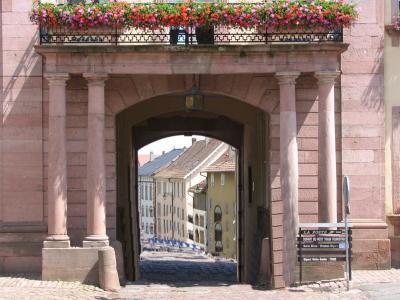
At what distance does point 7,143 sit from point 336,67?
6843mm

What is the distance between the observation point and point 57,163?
19.3 meters

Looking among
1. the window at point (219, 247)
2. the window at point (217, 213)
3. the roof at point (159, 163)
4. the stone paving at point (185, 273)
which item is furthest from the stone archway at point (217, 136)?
the roof at point (159, 163)

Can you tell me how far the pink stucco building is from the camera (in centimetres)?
1919

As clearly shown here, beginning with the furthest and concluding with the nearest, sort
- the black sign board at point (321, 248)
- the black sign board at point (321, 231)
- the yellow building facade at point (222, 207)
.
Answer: the yellow building facade at point (222, 207) → the black sign board at point (321, 231) → the black sign board at point (321, 248)

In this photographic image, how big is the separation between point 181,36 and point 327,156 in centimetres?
374

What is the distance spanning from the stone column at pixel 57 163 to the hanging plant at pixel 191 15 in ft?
4.01

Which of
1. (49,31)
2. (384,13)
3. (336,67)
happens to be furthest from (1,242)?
(384,13)

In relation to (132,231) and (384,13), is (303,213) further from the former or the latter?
(132,231)

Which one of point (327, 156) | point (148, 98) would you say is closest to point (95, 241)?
point (148, 98)

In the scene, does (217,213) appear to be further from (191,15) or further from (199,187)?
(191,15)

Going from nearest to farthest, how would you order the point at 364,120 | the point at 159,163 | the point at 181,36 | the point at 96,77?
the point at 96,77 → the point at 181,36 → the point at 364,120 → the point at 159,163

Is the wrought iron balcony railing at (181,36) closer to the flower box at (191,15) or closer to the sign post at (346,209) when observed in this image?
the flower box at (191,15)

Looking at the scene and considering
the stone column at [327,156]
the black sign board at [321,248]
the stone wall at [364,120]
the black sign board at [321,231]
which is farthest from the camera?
the stone wall at [364,120]

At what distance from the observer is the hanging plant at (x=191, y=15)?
19.2 m
